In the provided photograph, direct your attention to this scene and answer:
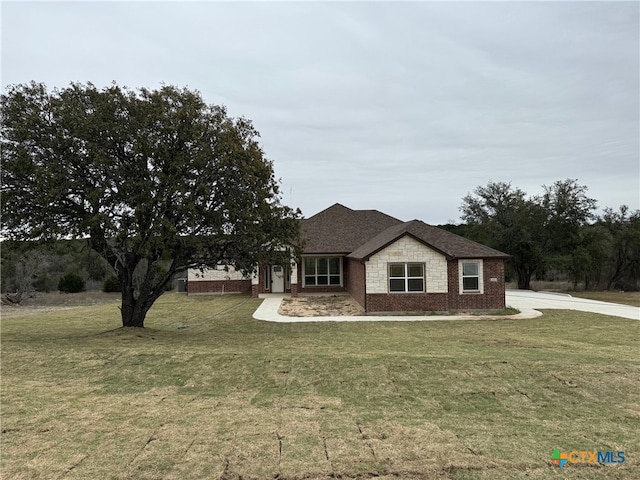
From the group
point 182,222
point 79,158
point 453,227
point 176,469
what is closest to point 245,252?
point 182,222

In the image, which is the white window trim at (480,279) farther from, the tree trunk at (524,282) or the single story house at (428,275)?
the tree trunk at (524,282)

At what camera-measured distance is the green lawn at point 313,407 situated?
426 cm

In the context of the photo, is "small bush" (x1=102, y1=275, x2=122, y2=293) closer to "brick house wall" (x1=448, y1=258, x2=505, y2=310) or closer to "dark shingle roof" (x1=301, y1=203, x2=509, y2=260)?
"dark shingle roof" (x1=301, y1=203, x2=509, y2=260)

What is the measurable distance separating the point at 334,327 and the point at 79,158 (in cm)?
936

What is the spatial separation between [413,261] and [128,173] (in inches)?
474

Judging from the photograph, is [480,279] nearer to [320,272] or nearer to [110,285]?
[320,272]

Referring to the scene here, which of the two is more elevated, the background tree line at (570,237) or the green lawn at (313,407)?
the background tree line at (570,237)

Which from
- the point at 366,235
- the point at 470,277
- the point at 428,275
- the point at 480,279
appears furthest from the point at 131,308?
the point at 366,235

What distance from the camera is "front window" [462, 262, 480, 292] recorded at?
18.9 meters

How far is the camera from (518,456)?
441 cm

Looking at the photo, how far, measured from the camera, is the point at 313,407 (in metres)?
6.04

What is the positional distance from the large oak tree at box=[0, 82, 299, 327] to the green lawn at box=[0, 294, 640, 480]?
3046mm

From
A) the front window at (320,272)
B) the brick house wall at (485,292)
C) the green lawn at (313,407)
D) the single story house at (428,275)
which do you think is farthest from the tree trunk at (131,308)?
the front window at (320,272)

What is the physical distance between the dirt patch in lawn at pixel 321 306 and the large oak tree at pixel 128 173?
6.25 m
